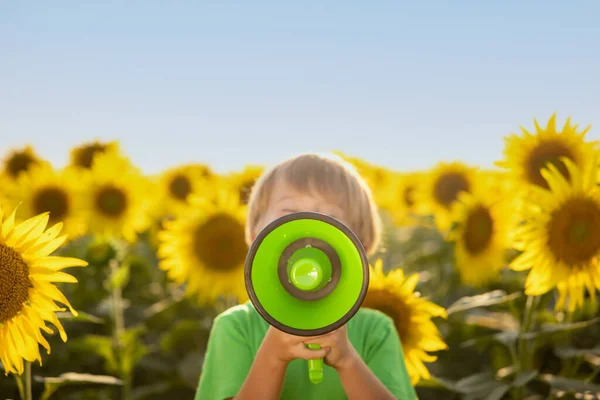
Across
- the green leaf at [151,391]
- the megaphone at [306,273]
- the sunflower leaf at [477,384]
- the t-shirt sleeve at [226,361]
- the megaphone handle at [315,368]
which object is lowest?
the green leaf at [151,391]

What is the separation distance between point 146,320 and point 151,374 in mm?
494

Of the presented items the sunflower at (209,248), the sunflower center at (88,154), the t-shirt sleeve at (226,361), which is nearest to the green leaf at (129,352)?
the sunflower at (209,248)

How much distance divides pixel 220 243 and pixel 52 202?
194 centimetres

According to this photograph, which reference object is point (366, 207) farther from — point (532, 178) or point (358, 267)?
point (532, 178)

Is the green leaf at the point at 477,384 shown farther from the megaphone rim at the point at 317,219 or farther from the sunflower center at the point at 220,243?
the megaphone rim at the point at 317,219

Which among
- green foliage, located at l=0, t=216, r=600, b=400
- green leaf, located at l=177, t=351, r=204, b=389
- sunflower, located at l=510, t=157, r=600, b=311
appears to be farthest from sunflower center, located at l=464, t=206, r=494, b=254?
green leaf, located at l=177, t=351, r=204, b=389

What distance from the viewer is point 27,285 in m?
1.85

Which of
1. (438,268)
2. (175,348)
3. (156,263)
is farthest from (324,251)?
(156,263)

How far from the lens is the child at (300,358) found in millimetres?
2225

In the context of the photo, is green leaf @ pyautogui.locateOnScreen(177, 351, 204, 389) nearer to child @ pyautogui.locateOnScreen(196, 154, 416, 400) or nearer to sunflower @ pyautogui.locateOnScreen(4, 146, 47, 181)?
child @ pyautogui.locateOnScreen(196, 154, 416, 400)

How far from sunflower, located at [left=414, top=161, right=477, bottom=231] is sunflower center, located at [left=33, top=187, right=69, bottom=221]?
376cm

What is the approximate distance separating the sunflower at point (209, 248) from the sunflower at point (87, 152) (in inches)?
107

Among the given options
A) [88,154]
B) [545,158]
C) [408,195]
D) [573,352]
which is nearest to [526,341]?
[573,352]

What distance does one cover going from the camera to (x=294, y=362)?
2.45 metres
